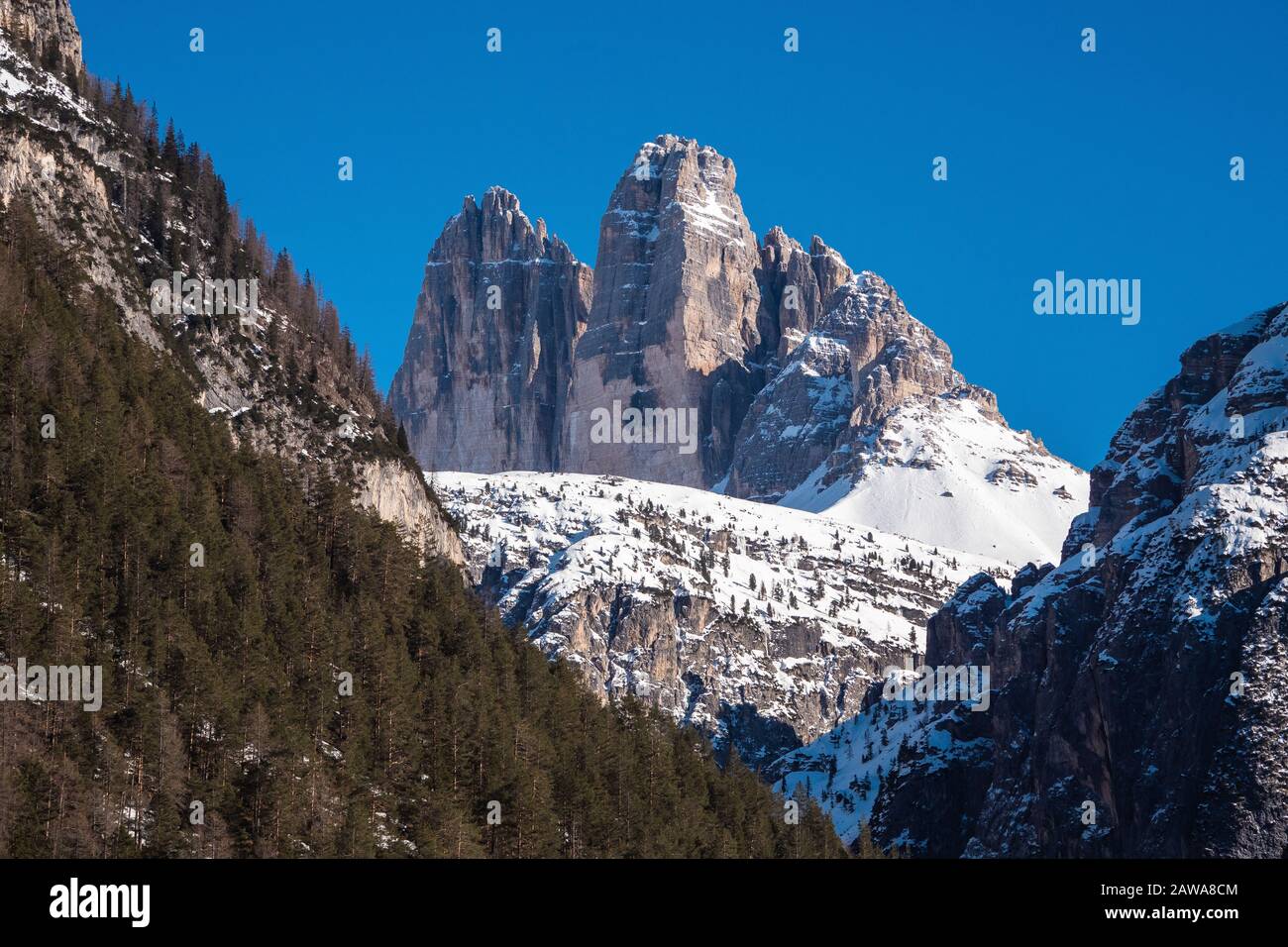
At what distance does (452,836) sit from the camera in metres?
113

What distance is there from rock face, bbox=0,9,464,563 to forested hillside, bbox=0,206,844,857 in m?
6.34

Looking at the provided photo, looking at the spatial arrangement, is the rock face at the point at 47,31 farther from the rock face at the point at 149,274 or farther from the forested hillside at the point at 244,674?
the forested hillside at the point at 244,674

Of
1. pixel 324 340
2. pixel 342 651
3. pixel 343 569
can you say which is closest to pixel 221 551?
pixel 342 651

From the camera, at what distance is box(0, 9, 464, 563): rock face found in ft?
536

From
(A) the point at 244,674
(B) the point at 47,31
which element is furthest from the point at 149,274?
(A) the point at 244,674

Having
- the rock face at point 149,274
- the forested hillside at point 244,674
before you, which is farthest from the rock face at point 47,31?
the forested hillside at point 244,674

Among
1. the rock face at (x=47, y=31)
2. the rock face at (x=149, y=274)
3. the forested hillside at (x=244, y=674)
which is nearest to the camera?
the forested hillside at (x=244, y=674)

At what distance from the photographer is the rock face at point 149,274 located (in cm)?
16325

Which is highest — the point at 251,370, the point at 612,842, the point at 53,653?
the point at 251,370

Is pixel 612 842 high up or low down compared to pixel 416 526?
down

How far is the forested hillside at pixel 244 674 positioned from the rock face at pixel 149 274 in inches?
250

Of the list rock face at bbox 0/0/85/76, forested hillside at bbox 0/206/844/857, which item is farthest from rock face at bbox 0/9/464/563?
forested hillside at bbox 0/206/844/857
